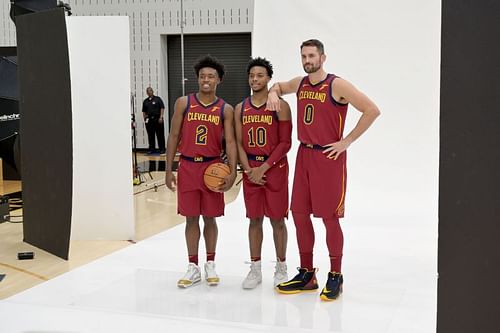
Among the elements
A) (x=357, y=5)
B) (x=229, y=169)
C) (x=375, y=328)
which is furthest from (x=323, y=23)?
(x=375, y=328)

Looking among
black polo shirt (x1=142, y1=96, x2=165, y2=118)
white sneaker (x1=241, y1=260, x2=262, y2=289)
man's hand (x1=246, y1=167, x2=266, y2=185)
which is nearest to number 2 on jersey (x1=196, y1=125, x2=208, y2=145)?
man's hand (x1=246, y1=167, x2=266, y2=185)

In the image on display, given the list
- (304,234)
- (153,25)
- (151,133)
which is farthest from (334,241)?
(153,25)

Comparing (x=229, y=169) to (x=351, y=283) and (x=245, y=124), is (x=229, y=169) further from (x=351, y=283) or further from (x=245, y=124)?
(x=351, y=283)

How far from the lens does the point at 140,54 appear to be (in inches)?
553

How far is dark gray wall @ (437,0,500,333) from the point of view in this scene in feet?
3.40

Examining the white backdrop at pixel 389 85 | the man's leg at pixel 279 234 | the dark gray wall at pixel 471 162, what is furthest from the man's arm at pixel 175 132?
the dark gray wall at pixel 471 162

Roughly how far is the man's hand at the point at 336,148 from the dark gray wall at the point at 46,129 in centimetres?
216

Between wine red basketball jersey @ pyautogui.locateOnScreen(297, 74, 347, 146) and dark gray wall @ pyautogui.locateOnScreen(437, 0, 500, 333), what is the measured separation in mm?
2747

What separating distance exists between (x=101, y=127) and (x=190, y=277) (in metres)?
1.96

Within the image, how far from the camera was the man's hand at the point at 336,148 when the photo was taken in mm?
3762

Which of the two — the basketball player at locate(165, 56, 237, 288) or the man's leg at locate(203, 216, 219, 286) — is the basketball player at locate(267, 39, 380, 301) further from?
the man's leg at locate(203, 216, 219, 286)

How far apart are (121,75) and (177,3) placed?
8741 millimetres

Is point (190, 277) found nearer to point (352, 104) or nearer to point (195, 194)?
point (195, 194)

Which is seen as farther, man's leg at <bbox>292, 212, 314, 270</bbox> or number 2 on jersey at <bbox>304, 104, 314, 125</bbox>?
man's leg at <bbox>292, 212, 314, 270</bbox>
